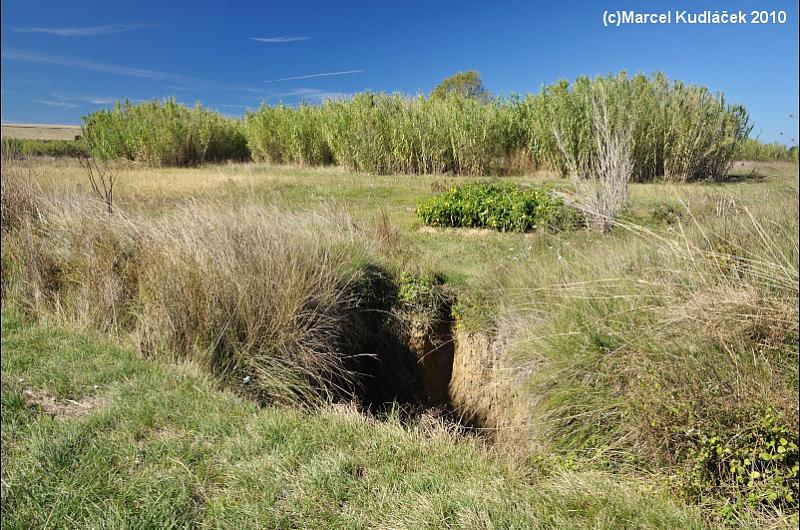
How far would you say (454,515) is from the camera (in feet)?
8.43

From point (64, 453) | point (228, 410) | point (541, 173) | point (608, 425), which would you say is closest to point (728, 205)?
point (608, 425)

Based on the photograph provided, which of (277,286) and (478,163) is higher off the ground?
(478,163)

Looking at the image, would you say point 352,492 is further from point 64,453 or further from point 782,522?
point 782,522

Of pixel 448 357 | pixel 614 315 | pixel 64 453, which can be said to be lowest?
pixel 448 357

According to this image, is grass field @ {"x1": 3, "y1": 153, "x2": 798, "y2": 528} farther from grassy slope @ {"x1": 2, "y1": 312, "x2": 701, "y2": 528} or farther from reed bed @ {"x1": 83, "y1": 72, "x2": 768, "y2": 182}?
reed bed @ {"x1": 83, "y1": 72, "x2": 768, "y2": 182}

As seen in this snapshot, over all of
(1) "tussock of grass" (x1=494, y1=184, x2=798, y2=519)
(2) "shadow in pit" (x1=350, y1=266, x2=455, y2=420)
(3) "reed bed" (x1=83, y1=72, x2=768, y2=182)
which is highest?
(3) "reed bed" (x1=83, y1=72, x2=768, y2=182)

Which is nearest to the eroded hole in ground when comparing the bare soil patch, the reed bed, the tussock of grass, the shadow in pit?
the shadow in pit

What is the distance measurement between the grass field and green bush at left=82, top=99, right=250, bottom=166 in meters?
→ 16.4

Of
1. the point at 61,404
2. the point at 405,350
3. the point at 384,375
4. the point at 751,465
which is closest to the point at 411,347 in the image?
the point at 405,350

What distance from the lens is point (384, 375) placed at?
239 inches

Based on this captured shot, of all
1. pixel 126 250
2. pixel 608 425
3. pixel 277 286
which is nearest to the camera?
pixel 608 425

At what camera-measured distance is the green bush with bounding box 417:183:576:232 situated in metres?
8.80

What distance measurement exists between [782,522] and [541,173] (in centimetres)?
1562

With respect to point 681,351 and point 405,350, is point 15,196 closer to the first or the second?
point 405,350
